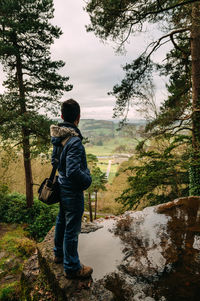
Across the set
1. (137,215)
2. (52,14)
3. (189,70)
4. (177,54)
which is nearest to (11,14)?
(52,14)

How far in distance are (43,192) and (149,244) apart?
228 cm

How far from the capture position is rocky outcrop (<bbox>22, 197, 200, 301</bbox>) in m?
2.25

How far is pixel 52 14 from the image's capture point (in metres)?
8.46

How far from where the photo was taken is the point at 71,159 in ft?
6.87

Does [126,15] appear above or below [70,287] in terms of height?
above

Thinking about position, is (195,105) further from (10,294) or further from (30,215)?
(30,215)

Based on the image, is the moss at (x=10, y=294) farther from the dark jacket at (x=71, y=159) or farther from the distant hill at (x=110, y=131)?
the distant hill at (x=110, y=131)

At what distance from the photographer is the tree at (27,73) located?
7719 mm

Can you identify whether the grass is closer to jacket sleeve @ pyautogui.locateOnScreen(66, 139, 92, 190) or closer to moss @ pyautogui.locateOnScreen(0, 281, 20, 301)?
moss @ pyautogui.locateOnScreen(0, 281, 20, 301)

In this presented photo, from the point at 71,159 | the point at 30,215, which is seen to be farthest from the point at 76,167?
the point at 30,215

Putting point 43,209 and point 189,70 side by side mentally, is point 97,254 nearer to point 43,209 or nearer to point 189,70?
point 189,70

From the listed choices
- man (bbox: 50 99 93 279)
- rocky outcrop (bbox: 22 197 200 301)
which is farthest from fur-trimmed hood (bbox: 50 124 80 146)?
rocky outcrop (bbox: 22 197 200 301)

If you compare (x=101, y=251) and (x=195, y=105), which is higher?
(x=195, y=105)

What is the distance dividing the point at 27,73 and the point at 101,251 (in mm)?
9061
